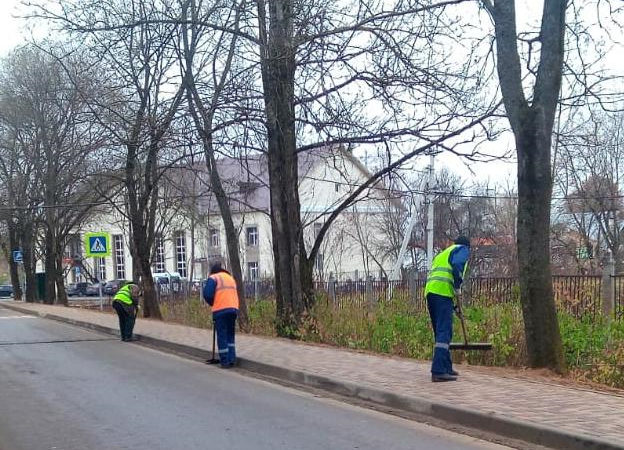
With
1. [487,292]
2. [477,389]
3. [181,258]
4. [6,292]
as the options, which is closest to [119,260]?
[181,258]

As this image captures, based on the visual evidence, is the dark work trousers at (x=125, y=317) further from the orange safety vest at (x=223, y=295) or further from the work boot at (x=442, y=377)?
the work boot at (x=442, y=377)

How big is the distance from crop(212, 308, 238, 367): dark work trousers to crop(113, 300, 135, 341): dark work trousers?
5.50m

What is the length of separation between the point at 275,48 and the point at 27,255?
3537 centimetres

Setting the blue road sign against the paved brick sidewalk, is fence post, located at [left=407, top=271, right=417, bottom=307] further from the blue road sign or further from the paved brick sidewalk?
the blue road sign

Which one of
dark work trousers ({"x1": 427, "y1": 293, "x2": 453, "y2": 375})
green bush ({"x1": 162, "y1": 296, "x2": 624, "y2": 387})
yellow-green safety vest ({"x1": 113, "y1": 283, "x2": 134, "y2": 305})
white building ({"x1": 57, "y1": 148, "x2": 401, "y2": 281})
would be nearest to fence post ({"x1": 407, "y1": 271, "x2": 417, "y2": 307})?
green bush ({"x1": 162, "y1": 296, "x2": 624, "y2": 387})

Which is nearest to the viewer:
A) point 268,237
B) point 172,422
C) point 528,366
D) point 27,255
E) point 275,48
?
point 172,422

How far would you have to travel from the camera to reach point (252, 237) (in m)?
63.5

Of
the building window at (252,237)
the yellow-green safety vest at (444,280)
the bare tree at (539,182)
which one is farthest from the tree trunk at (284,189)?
the building window at (252,237)

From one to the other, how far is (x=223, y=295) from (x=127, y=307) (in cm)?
585

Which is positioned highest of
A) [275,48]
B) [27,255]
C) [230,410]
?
[275,48]

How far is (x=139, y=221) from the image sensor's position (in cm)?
2581

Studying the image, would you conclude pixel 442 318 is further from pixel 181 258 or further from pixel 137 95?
pixel 181 258

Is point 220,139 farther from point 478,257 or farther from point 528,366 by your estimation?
point 478,257

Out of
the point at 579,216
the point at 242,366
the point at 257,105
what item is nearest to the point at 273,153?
the point at 257,105
